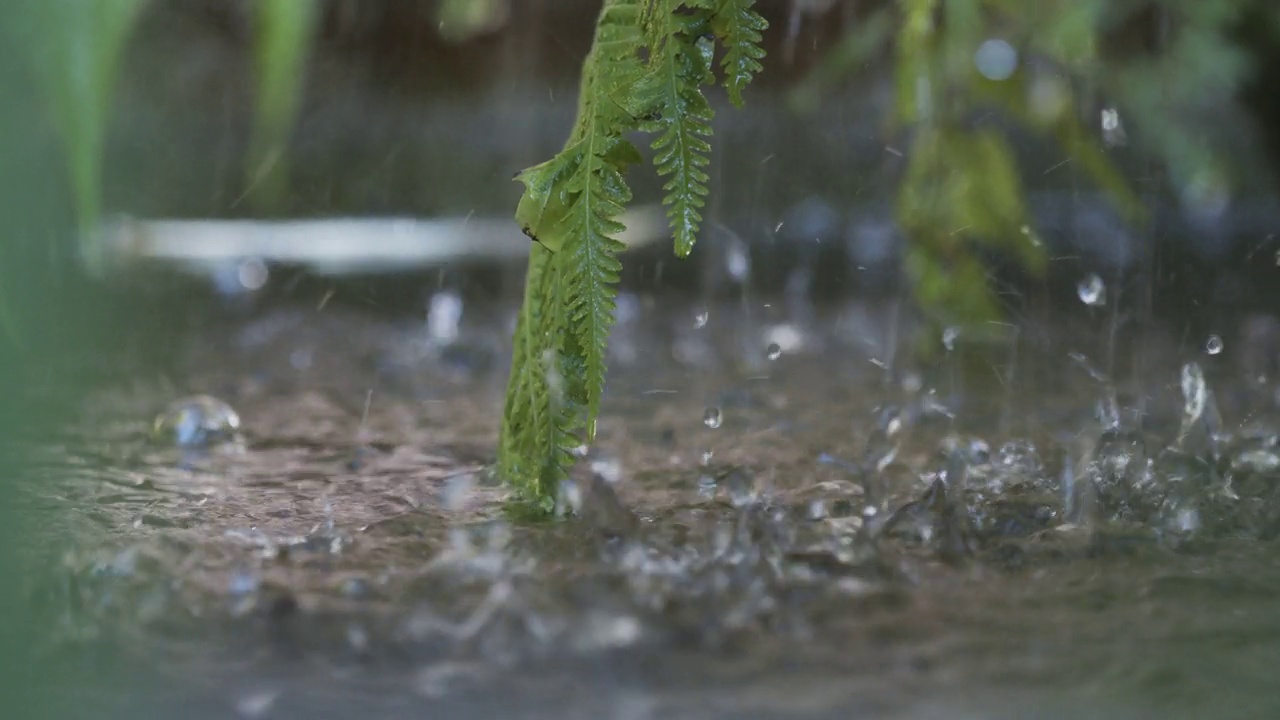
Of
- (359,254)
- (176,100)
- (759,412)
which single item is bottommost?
(759,412)

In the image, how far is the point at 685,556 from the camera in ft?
2.12

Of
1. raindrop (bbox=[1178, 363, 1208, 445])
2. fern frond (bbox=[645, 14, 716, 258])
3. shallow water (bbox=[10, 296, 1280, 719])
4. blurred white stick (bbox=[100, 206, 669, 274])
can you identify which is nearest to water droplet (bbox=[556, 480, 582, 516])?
shallow water (bbox=[10, 296, 1280, 719])

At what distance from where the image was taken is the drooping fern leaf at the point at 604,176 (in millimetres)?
607

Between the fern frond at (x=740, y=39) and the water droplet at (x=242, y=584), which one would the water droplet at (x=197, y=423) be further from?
the fern frond at (x=740, y=39)

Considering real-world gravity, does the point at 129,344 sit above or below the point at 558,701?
above

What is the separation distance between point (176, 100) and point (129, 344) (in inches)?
17.7

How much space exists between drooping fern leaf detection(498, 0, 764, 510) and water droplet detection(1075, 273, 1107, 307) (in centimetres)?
103

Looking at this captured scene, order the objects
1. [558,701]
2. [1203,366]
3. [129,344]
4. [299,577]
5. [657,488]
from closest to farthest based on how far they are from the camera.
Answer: [558,701]
[299,577]
[657,488]
[1203,366]
[129,344]

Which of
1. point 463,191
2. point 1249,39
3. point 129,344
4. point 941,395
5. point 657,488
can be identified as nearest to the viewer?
point 657,488

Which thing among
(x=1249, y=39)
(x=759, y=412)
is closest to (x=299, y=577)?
(x=759, y=412)

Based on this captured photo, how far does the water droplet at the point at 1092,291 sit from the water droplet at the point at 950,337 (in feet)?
1.02

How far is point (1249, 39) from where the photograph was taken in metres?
1.66

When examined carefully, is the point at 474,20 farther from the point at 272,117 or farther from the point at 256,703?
the point at 256,703

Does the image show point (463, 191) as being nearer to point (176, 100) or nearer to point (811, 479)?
point (176, 100)
